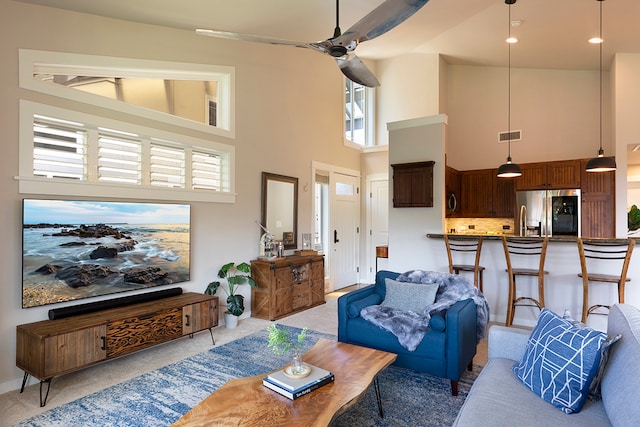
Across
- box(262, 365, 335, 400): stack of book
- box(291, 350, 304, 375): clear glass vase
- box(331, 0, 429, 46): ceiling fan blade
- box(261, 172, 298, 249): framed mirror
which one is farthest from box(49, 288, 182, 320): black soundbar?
box(331, 0, 429, 46): ceiling fan blade

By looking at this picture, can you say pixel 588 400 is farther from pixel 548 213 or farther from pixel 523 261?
pixel 548 213

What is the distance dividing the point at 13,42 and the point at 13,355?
2.45 m

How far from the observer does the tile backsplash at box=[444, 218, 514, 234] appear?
679 centimetres

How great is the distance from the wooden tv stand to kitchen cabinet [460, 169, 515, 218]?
209 inches

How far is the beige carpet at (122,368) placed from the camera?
262cm

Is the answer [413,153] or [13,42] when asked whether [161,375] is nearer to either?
[13,42]

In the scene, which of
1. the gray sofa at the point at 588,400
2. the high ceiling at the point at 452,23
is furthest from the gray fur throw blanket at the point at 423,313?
the high ceiling at the point at 452,23

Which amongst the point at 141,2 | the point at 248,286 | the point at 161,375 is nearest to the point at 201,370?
the point at 161,375

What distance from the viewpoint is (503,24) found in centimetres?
528

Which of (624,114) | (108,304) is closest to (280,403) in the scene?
(108,304)

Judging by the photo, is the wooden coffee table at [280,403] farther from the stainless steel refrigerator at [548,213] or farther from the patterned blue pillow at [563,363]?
the stainless steel refrigerator at [548,213]

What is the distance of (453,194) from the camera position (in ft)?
22.2

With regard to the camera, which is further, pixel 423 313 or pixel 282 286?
pixel 282 286

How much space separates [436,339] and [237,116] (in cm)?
355
